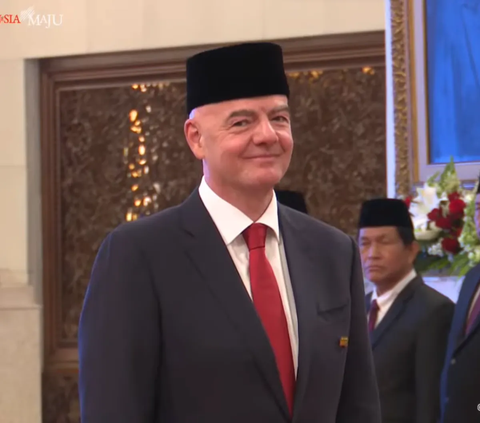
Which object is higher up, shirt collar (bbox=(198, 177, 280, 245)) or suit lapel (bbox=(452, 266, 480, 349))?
shirt collar (bbox=(198, 177, 280, 245))

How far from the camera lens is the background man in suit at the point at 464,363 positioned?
9.63ft

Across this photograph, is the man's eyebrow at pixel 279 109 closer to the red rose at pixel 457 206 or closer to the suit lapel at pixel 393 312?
the suit lapel at pixel 393 312

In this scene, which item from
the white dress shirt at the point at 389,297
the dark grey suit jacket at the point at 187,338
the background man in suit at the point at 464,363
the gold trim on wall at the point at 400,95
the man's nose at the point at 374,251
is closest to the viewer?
the dark grey suit jacket at the point at 187,338

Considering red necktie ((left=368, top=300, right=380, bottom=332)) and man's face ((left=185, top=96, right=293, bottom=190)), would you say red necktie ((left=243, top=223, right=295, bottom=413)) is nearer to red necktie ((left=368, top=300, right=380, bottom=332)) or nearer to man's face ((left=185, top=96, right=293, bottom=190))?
man's face ((left=185, top=96, right=293, bottom=190))

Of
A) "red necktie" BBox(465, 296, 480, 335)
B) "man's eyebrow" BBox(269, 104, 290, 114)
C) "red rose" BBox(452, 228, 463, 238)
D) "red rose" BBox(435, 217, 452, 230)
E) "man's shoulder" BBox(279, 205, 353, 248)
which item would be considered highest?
"man's eyebrow" BBox(269, 104, 290, 114)

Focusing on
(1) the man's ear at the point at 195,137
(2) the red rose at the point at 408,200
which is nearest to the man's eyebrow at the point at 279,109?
(1) the man's ear at the point at 195,137

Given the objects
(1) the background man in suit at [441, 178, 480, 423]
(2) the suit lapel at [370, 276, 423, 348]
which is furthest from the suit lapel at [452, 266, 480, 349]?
(2) the suit lapel at [370, 276, 423, 348]

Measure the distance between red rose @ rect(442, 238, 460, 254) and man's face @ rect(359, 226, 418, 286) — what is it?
0.39ft

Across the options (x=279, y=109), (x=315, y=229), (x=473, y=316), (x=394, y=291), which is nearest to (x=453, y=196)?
(x=394, y=291)

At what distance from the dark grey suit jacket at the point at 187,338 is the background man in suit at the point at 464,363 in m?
1.44

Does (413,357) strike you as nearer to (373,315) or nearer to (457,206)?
(373,315)

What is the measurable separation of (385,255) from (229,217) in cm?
213

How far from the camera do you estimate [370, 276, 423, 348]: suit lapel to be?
3.46 m

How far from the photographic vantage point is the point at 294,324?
1.59 meters
